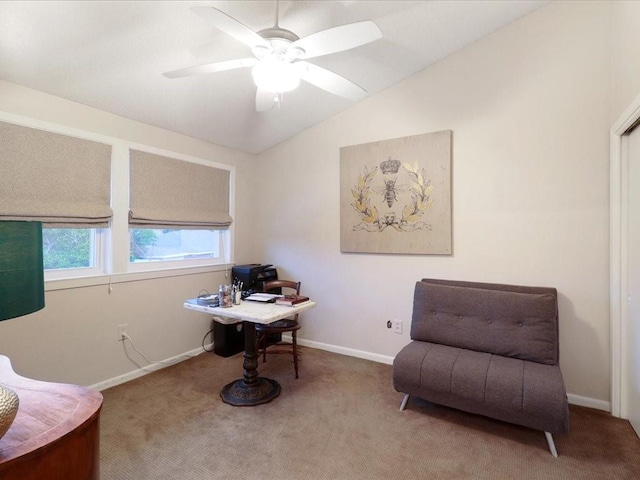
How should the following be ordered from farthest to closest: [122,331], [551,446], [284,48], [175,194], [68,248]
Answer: [175,194], [122,331], [68,248], [551,446], [284,48]

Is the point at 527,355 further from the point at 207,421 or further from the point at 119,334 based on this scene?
the point at 119,334

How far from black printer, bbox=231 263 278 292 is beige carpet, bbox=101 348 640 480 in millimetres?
1072

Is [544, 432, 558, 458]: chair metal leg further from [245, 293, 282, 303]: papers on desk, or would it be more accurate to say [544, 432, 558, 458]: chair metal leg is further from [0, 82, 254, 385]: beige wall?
[0, 82, 254, 385]: beige wall

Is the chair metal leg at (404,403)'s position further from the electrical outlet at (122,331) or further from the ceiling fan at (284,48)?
the electrical outlet at (122,331)

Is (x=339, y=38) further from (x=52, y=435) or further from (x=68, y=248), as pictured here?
(x=68, y=248)

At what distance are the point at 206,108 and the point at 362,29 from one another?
6.13 feet

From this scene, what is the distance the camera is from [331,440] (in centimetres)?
205

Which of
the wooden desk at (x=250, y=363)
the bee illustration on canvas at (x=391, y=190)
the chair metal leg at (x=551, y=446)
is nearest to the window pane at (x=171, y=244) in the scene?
the wooden desk at (x=250, y=363)

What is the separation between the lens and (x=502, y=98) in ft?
8.76

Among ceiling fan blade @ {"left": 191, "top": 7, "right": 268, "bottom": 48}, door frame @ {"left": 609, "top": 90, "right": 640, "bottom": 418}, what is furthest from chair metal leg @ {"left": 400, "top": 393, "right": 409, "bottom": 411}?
ceiling fan blade @ {"left": 191, "top": 7, "right": 268, "bottom": 48}

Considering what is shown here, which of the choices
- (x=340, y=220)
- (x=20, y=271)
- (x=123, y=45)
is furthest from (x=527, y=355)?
(x=123, y=45)

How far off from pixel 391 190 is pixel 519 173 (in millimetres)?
1036

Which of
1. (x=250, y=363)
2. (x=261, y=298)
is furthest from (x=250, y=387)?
(x=261, y=298)

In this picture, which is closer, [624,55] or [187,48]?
[624,55]
